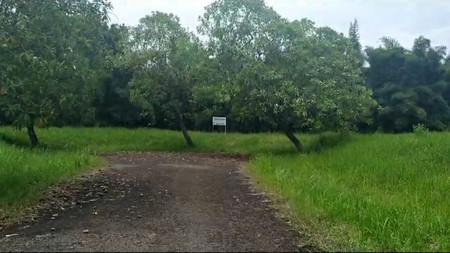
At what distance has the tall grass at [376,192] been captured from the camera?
555cm

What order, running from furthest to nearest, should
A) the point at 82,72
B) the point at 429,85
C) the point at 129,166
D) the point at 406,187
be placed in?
1. the point at 429,85
2. the point at 129,166
3. the point at 406,187
4. the point at 82,72

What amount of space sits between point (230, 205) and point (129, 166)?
7.57 metres

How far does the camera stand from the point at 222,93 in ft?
62.6

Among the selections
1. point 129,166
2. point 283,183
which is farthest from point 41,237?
point 129,166

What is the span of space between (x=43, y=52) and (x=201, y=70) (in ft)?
43.6

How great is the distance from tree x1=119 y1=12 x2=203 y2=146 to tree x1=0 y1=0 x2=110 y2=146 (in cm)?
1318

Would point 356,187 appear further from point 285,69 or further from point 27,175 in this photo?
point 285,69

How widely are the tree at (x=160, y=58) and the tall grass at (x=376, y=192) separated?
9857 millimetres

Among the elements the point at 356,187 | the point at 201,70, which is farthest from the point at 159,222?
the point at 201,70

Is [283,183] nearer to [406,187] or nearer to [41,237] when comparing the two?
[406,187]

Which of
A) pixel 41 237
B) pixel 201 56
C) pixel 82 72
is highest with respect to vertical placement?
pixel 201 56

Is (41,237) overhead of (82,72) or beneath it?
beneath

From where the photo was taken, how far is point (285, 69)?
17906 mm

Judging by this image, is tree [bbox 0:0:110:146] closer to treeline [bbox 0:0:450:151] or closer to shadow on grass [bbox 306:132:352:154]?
treeline [bbox 0:0:450:151]
